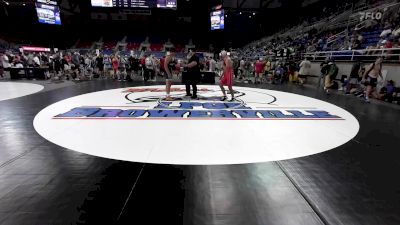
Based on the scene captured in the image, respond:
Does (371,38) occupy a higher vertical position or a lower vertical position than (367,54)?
higher

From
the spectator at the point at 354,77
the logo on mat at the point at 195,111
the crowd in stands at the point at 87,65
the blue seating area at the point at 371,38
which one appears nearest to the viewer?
the logo on mat at the point at 195,111

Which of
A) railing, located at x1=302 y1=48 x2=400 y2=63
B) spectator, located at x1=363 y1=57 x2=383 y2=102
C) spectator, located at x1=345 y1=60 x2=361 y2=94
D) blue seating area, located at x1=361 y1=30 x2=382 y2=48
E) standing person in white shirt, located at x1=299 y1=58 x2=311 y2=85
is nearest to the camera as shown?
spectator, located at x1=363 y1=57 x2=383 y2=102

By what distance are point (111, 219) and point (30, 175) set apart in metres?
1.30

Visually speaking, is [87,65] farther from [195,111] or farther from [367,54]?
[367,54]

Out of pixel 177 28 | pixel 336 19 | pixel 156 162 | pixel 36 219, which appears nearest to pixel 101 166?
pixel 156 162

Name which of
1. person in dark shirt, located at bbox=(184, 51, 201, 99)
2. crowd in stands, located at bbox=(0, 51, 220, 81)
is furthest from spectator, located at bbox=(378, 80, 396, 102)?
crowd in stands, located at bbox=(0, 51, 220, 81)

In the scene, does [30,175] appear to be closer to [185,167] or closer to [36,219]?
[36,219]

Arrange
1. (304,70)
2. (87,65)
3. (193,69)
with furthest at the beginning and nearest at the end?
(87,65) → (304,70) → (193,69)

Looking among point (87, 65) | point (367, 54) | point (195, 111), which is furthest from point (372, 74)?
point (87, 65)

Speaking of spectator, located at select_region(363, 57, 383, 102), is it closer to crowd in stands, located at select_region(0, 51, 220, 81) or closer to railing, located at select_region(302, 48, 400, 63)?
railing, located at select_region(302, 48, 400, 63)

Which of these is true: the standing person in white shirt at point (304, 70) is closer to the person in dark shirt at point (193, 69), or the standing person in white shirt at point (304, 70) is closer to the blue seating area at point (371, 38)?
the blue seating area at point (371, 38)

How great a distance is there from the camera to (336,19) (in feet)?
65.6

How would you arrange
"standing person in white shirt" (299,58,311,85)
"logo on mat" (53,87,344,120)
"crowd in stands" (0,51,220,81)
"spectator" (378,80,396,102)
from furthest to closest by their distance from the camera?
"crowd in stands" (0,51,220,81)
"standing person in white shirt" (299,58,311,85)
"spectator" (378,80,396,102)
"logo on mat" (53,87,344,120)

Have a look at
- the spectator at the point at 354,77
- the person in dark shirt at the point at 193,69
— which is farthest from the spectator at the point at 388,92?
the person in dark shirt at the point at 193,69
